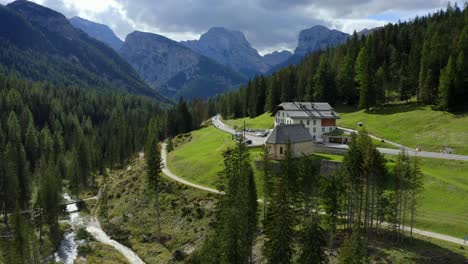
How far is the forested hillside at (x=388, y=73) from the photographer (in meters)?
98.1

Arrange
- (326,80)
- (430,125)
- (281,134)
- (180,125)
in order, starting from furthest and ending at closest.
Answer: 1. (180,125)
2. (326,80)
3. (430,125)
4. (281,134)

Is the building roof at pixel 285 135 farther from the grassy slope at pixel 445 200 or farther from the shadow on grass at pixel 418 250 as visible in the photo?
the shadow on grass at pixel 418 250

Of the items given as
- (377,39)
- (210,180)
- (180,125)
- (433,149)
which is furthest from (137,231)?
(377,39)

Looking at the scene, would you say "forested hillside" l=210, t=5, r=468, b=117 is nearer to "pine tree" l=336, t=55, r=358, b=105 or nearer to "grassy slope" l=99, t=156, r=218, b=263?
"pine tree" l=336, t=55, r=358, b=105

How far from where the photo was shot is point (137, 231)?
225ft

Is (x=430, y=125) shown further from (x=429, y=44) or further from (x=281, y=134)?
(x=281, y=134)

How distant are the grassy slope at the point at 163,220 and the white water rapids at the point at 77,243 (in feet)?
3.66

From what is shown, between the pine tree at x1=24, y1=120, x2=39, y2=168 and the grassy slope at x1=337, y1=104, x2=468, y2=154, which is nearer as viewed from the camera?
the grassy slope at x1=337, y1=104, x2=468, y2=154

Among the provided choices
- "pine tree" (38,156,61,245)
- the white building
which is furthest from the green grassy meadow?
"pine tree" (38,156,61,245)

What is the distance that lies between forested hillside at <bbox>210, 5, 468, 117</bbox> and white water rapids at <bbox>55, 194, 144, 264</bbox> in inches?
3271

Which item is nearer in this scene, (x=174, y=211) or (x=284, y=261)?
(x=284, y=261)

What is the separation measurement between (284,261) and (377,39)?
392 feet

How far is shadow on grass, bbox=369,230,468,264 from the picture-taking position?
3953 centimetres

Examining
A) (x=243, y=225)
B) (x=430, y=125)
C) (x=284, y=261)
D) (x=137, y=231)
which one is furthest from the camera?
(x=430, y=125)
